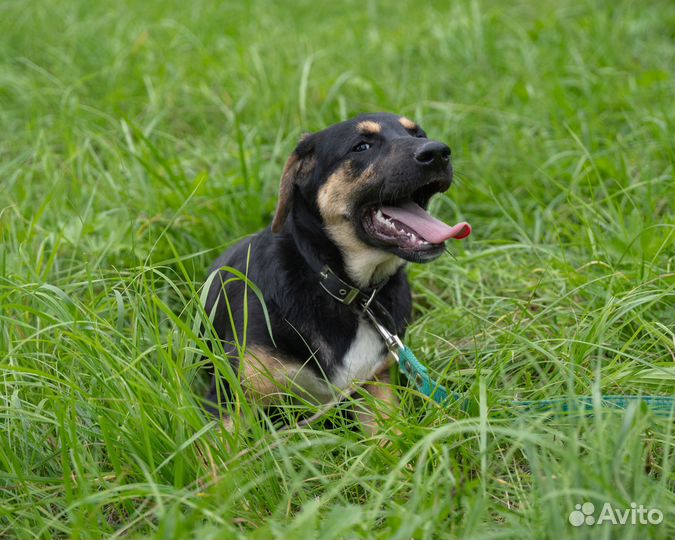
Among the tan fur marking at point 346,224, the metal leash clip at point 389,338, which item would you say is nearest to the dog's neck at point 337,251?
the tan fur marking at point 346,224

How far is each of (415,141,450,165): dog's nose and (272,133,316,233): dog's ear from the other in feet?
1.84

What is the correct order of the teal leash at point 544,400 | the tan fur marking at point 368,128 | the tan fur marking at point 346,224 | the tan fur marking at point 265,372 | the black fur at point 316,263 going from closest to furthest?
the teal leash at point 544,400 → the tan fur marking at point 265,372 → the black fur at point 316,263 → the tan fur marking at point 346,224 → the tan fur marking at point 368,128

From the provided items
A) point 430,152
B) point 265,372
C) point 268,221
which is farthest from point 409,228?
point 268,221

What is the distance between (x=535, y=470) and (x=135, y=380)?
4.65 ft

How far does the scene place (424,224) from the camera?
332 centimetres

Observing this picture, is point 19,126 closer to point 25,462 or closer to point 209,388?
point 209,388

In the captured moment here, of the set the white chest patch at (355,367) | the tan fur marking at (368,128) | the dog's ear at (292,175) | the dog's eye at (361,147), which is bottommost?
the white chest patch at (355,367)

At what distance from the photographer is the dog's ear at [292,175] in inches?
135

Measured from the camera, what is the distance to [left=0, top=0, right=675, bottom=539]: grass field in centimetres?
236

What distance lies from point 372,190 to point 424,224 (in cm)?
27

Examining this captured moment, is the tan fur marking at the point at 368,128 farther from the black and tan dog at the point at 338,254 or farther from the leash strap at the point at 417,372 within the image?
the leash strap at the point at 417,372

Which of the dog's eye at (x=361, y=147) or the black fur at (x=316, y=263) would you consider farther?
the dog's eye at (x=361, y=147)

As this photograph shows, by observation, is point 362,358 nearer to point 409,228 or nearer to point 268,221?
point 409,228

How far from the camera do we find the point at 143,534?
94.2 inches
